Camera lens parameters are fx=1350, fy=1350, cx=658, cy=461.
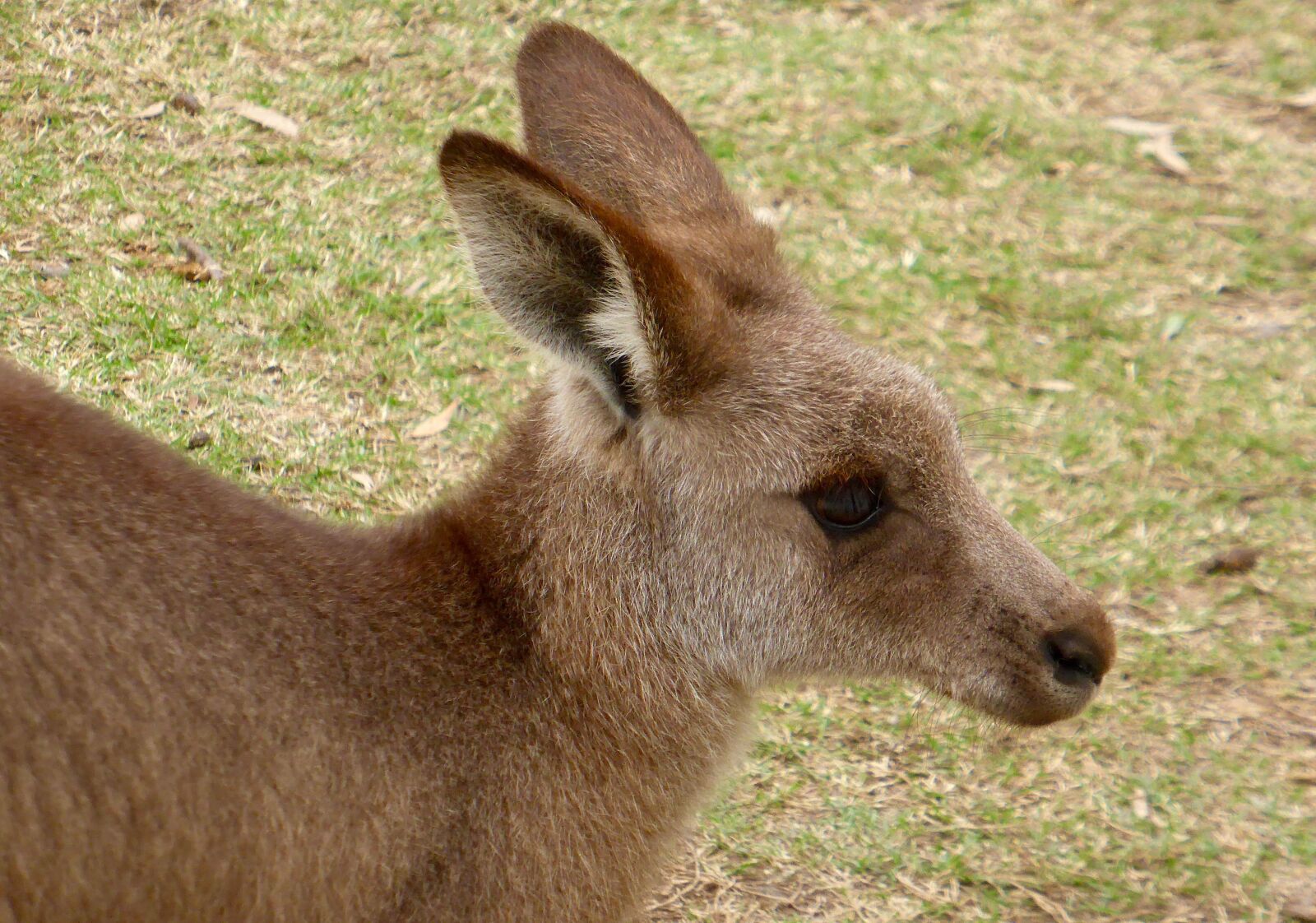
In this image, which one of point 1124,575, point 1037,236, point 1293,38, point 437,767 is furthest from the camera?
point 1293,38

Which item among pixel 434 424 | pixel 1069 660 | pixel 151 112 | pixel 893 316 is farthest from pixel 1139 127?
pixel 1069 660

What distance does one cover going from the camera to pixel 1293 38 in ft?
32.9

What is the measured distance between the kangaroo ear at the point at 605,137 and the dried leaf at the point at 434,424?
6.12 feet

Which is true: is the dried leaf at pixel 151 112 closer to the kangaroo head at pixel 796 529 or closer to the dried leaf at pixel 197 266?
the dried leaf at pixel 197 266

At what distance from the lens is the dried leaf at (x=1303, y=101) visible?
9.55 meters

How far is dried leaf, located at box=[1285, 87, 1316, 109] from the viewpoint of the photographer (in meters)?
9.55

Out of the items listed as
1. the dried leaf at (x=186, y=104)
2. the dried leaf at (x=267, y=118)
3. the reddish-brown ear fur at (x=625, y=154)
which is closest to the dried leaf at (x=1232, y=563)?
the reddish-brown ear fur at (x=625, y=154)

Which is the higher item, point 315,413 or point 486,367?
point 315,413

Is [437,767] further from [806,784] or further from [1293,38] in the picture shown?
[1293,38]

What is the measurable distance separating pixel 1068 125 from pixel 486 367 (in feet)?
15.4

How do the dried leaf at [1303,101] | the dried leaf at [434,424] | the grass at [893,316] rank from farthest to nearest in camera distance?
the dried leaf at [1303,101] < the dried leaf at [434,424] < the grass at [893,316]

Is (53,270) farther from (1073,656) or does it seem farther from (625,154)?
(1073,656)

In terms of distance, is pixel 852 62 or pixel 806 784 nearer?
pixel 806 784

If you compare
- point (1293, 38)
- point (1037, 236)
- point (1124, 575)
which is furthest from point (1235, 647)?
point (1293, 38)
